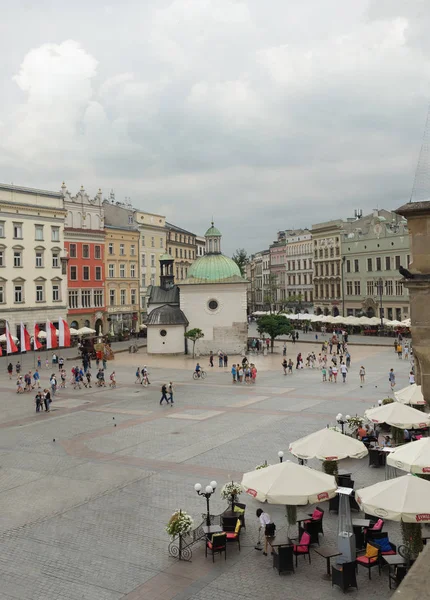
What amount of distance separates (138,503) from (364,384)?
78.7ft

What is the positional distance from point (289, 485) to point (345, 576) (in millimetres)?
2256

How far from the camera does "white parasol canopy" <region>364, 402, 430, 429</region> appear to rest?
19.2 meters

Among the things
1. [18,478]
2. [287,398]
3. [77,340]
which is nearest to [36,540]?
[18,478]

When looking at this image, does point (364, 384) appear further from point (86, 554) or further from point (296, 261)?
point (296, 261)

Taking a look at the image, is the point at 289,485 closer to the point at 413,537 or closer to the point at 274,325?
the point at 413,537

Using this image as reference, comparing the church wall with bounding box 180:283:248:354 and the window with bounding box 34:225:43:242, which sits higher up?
the window with bounding box 34:225:43:242

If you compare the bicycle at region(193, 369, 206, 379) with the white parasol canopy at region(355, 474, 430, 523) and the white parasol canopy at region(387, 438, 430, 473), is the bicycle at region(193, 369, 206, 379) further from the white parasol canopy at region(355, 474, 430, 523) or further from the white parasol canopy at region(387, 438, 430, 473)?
the white parasol canopy at region(355, 474, 430, 523)

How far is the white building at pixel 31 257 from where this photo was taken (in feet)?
196

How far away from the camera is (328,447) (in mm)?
15805

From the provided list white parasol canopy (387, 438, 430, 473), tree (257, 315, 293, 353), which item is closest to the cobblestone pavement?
white parasol canopy (387, 438, 430, 473)

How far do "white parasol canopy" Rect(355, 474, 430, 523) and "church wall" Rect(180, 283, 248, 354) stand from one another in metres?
46.3

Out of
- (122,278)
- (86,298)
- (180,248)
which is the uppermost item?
(180,248)

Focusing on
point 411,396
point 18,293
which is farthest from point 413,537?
point 18,293

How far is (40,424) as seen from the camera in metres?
27.2
